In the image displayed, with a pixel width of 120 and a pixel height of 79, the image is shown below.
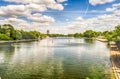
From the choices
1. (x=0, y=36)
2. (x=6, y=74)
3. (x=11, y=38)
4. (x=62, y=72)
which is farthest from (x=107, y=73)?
(x=11, y=38)

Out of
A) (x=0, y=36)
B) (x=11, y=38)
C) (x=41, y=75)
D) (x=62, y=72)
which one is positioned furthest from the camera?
(x=11, y=38)

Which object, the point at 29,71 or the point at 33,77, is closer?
the point at 33,77

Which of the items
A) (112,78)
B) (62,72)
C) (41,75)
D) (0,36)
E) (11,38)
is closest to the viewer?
(112,78)

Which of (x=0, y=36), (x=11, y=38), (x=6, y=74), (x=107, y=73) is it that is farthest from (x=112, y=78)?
(x=11, y=38)

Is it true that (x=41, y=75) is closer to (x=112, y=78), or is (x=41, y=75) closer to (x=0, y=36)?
(x=112, y=78)

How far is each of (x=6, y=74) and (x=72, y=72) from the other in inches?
425

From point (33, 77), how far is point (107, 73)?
1168 centimetres

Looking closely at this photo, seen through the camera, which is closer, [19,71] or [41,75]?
[41,75]

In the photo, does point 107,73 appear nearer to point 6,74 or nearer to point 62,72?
point 62,72

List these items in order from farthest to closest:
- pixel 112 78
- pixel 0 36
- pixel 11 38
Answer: pixel 11 38 < pixel 0 36 < pixel 112 78

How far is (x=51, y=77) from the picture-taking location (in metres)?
36.2

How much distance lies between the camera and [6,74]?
127 feet

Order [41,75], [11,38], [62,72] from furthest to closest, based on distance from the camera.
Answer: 1. [11,38]
2. [62,72]
3. [41,75]

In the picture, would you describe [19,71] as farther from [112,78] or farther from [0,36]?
[0,36]
